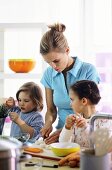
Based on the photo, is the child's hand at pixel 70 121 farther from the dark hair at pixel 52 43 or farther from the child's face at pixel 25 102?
the child's face at pixel 25 102

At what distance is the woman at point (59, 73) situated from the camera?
222 cm

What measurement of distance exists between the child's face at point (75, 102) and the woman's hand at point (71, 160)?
0.73 metres

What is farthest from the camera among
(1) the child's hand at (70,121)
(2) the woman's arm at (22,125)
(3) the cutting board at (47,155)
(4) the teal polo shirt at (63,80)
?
(2) the woman's arm at (22,125)

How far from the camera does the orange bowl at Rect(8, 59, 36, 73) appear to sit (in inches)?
112

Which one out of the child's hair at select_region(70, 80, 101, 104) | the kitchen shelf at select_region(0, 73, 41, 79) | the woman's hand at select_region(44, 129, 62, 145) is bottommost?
the woman's hand at select_region(44, 129, 62, 145)

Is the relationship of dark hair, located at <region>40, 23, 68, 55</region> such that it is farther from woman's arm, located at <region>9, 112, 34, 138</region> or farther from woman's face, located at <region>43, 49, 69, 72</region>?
woman's arm, located at <region>9, 112, 34, 138</region>

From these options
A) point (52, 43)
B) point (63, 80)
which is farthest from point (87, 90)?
point (52, 43)

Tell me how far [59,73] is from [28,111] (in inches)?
16.8

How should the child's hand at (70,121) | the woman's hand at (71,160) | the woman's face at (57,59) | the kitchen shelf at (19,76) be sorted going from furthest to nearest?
the kitchen shelf at (19,76) < the woman's face at (57,59) < the child's hand at (70,121) < the woman's hand at (71,160)

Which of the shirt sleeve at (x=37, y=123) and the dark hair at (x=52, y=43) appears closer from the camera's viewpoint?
the dark hair at (x=52, y=43)

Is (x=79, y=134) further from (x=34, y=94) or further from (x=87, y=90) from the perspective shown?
(x=34, y=94)

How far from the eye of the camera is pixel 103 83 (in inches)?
140

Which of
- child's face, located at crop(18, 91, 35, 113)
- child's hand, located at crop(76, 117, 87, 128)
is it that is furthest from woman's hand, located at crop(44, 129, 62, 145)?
child's face, located at crop(18, 91, 35, 113)

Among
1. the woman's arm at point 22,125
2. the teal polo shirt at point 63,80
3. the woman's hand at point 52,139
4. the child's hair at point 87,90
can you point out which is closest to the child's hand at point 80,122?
the woman's hand at point 52,139
